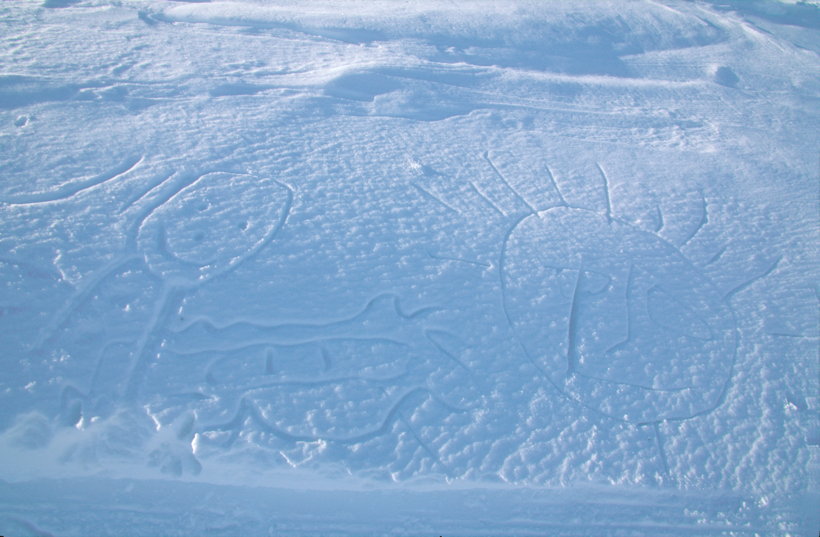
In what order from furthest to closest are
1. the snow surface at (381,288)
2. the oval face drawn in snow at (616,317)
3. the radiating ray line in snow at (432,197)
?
the radiating ray line in snow at (432,197) < the oval face drawn in snow at (616,317) < the snow surface at (381,288)

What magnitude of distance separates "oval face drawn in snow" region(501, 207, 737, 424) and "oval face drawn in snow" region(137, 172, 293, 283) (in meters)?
0.70

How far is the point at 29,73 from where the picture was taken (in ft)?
5.97

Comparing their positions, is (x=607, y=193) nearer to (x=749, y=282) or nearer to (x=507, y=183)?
(x=507, y=183)

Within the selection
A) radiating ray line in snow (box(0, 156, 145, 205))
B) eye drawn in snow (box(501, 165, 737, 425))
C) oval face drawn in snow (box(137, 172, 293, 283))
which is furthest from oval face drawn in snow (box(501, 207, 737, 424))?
radiating ray line in snow (box(0, 156, 145, 205))

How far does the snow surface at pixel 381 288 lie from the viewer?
1244 mm

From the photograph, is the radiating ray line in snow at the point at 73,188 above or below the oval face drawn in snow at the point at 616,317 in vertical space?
above

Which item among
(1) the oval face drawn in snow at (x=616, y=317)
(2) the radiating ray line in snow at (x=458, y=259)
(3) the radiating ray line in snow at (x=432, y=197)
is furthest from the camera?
(3) the radiating ray line in snow at (x=432, y=197)

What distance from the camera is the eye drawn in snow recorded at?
1.42 meters

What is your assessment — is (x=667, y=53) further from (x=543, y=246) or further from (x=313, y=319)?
(x=313, y=319)

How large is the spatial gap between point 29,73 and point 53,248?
0.76 metres

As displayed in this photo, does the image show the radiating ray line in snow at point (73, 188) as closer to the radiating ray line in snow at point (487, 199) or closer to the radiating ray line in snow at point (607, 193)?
the radiating ray line in snow at point (487, 199)

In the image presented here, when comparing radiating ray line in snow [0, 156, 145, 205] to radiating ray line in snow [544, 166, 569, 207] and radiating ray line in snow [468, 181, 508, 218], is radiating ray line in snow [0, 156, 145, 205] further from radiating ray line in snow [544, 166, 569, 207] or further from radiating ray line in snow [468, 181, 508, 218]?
radiating ray line in snow [544, 166, 569, 207]

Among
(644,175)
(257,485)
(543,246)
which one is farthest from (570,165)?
(257,485)

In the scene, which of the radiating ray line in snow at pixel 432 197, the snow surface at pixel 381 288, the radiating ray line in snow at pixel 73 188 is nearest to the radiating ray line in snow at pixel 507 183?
the snow surface at pixel 381 288
